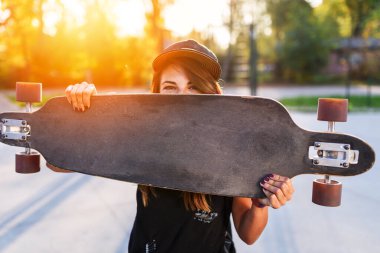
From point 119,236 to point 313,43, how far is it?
3038 cm

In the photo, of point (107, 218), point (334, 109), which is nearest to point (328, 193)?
point (334, 109)

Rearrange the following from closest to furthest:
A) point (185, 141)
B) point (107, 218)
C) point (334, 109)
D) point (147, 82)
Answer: point (334, 109)
point (185, 141)
point (107, 218)
point (147, 82)

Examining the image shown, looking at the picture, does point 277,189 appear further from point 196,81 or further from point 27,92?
point 27,92

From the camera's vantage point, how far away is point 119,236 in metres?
2.76

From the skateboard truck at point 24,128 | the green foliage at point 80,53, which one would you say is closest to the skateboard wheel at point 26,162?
the skateboard truck at point 24,128

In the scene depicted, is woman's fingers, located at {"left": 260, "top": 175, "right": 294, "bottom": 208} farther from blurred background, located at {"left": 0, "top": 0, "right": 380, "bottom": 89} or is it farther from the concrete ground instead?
blurred background, located at {"left": 0, "top": 0, "right": 380, "bottom": 89}

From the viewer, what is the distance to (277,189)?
3.62 ft

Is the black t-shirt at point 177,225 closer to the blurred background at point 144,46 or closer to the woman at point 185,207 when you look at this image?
the woman at point 185,207

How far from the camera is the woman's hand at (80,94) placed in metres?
1.28

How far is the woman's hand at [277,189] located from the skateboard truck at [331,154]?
8 centimetres

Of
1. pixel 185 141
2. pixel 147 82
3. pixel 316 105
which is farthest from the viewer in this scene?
pixel 147 82

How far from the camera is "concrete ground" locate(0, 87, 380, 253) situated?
2629 millimetres

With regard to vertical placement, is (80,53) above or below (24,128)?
above

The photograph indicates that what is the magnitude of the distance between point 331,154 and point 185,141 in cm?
45
